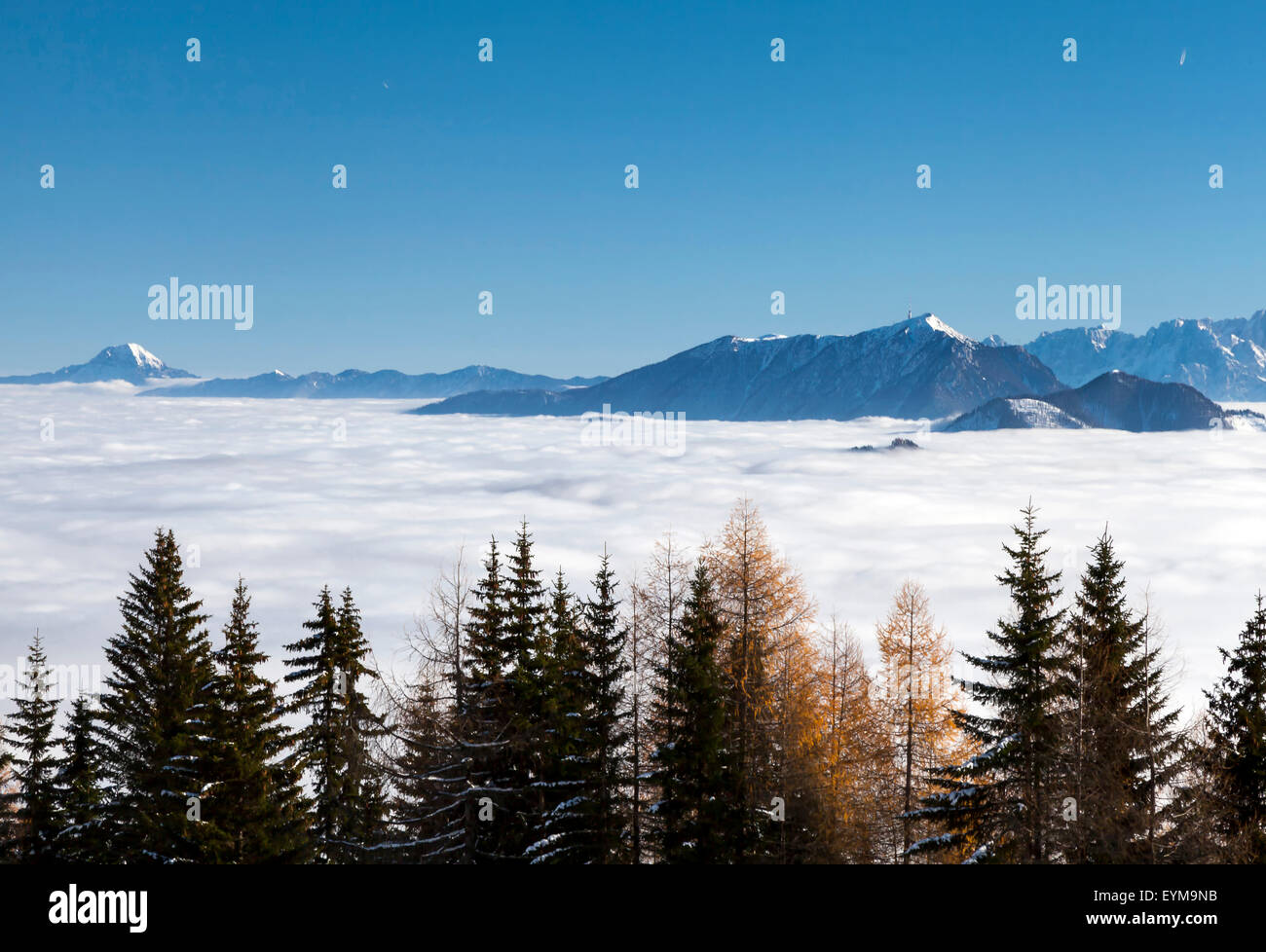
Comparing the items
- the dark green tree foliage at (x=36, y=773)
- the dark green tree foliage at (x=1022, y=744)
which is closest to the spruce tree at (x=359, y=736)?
the dark green tree foliage at (x=36, y=773)

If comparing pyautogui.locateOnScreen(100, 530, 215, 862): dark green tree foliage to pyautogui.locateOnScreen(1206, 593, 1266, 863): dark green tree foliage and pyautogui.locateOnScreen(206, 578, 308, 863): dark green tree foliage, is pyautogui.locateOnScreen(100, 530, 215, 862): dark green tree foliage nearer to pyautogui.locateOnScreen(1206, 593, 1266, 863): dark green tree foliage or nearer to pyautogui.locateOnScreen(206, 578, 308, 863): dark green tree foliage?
pyautogui.locateOnScreen(206, 578, 308, 863): dark green tree foliage

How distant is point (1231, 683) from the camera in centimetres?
2758

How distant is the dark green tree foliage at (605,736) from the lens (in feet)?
88.1

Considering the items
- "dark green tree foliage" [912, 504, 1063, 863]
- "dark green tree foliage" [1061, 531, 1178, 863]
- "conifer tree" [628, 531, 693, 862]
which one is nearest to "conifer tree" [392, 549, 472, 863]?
"conifer tree" [628, 531, 693, 862]

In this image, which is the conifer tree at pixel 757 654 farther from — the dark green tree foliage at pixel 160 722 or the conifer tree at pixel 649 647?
the dark green tree foliage at pixel 160 722

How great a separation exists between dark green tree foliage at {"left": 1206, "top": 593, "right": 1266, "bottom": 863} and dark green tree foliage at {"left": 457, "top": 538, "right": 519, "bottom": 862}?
2125 cm

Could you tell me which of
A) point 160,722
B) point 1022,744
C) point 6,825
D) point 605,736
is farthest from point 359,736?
point 6,825

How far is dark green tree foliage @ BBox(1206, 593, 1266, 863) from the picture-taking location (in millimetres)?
24719

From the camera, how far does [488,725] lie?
26.2 meters

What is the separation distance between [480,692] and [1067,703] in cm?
1788

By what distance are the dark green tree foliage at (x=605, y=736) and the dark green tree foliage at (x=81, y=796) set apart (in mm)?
20193

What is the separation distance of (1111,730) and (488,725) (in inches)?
738

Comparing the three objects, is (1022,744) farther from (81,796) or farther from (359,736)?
(81,796)
